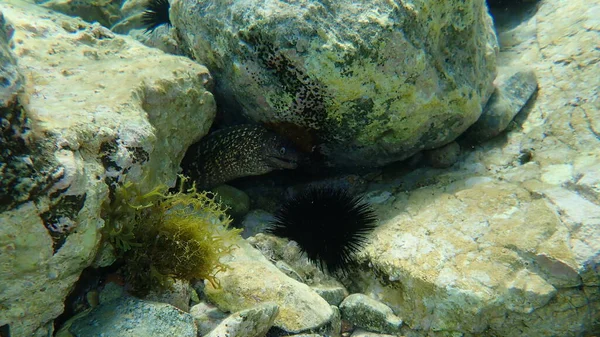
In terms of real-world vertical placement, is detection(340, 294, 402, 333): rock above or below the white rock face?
below

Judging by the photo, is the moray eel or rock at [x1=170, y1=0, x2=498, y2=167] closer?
rock at [x1=170, y1=0, x2=498, y2=167]

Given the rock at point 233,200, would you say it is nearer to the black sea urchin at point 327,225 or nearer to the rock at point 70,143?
the black sea urchin at point 327,225

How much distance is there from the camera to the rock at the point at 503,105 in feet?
13.1

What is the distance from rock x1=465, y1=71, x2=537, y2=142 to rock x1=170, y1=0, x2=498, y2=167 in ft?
0.64

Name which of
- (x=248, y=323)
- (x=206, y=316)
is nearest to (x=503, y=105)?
(x=248, y=323)

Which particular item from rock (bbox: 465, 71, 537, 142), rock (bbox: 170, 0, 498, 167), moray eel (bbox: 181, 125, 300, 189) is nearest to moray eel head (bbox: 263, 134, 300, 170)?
moray eel (bbox: 181, 125, 300, 189)

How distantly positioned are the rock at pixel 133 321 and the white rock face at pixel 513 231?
173 cm

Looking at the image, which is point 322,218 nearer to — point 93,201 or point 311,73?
point 311,73

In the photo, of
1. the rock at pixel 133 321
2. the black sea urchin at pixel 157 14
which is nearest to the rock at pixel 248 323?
the rock at pixel 133 321

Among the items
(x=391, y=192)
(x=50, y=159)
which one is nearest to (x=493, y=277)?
(x=391, y=192)

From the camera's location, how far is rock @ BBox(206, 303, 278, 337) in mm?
2057

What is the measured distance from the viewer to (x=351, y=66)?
119 inches

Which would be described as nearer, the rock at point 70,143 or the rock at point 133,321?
the rock at point 70,143

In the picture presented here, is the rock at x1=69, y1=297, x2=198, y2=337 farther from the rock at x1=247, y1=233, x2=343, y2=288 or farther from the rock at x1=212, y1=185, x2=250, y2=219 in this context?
the rock at x1=212, y1=185, x2=250, y2=219
